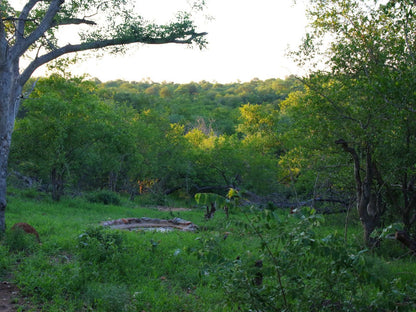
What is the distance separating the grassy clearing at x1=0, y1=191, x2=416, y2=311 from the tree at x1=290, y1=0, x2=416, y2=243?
73.7 inches

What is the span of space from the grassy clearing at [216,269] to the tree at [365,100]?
1.87 m

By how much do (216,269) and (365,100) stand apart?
5536 millimetres

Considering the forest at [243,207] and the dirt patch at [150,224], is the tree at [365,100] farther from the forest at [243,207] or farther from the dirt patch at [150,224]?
the dirt patch at [150,224]

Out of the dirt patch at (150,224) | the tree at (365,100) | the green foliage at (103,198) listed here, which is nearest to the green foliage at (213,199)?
the tree at (365,100)

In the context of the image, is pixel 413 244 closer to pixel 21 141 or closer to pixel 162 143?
pixel 21 141

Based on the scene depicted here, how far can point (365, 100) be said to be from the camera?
7652 mm

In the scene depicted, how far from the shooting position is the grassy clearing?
3.32 meters

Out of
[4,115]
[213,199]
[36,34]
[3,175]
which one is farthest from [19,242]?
[213,199]

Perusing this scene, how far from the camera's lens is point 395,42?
25.5 feet

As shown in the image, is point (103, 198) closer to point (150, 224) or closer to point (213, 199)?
point (150, 224)

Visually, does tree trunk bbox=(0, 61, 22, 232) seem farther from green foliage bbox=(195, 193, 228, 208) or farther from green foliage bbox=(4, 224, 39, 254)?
green foliage bbox=(195, 193, 228, 208)

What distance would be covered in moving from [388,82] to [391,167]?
309 centimetres

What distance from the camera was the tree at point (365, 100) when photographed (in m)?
7.45

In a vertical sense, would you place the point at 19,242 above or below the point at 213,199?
below
